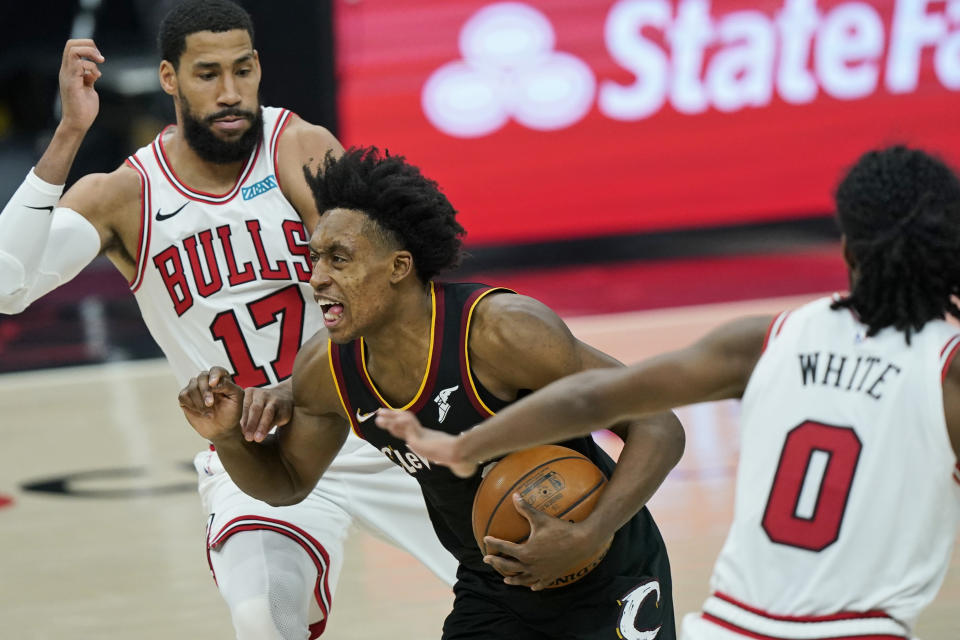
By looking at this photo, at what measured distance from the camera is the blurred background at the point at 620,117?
1208 centimetres

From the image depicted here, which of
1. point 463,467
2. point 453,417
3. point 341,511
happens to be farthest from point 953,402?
point 341,511

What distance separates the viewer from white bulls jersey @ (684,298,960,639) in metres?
2.70

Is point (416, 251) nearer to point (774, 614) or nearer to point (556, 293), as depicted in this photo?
point (774, 614)

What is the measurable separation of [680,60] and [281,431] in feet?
30.0

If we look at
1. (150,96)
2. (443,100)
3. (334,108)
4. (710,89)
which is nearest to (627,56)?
(710,89)

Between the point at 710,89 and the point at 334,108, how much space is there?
3.41 meters

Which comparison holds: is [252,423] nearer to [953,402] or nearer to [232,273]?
[232,273]

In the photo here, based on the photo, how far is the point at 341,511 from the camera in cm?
457

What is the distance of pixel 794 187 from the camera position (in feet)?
43.0

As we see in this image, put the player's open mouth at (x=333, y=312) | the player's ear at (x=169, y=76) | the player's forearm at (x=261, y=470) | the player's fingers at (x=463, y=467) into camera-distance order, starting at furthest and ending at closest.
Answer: the player's ear at (x=169, y=76)
the player's forearm at (x=261, y=470)
the player's open mouth at (x=333, y=312)
the player's fingers at (x=463, y=467)

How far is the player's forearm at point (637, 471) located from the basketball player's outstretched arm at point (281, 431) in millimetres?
848

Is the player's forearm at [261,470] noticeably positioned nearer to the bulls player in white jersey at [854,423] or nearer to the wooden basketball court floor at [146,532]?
the wooden basketball court floor at [146,532]

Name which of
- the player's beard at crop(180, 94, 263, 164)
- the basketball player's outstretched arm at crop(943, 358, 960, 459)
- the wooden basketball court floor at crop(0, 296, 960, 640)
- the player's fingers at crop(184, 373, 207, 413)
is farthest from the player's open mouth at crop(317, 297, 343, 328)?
the wooden basketball court floor at crop(0, 296, 960, 640)

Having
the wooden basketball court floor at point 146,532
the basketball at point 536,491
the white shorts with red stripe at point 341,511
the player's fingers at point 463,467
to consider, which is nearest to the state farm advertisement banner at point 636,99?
the wooden basketball court floor at point 146,532
